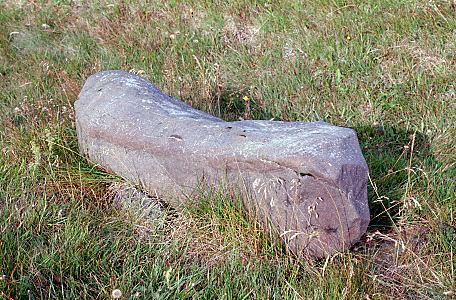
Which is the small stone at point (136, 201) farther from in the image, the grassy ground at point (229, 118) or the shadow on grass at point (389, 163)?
the shadow on grass at point (389, 163)

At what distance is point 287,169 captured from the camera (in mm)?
3119

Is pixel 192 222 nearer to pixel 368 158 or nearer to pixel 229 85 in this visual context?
pixel 368 158

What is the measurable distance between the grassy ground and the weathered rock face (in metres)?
0.13

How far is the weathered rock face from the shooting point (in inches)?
122

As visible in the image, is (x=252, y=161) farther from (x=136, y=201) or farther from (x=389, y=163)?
(x=389, y=163)

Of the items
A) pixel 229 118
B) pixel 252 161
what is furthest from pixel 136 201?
pixel 229 118

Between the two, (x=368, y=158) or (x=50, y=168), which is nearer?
(x=50, y=168)

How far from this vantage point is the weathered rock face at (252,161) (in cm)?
309

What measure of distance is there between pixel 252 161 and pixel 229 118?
1.88 m

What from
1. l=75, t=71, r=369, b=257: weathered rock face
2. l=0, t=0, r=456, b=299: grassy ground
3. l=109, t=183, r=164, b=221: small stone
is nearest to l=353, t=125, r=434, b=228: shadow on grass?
l=0, t=0, r=456, b=299: grassy ground

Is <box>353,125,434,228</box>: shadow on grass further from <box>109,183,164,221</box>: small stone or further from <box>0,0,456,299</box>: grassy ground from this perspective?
<box>109,183,164,221</box>: small stone

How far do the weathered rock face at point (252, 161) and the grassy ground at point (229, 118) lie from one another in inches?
5.3

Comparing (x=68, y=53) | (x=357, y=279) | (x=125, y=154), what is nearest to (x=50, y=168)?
(x=125, y=154)

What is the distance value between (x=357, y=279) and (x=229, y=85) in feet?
9.45
